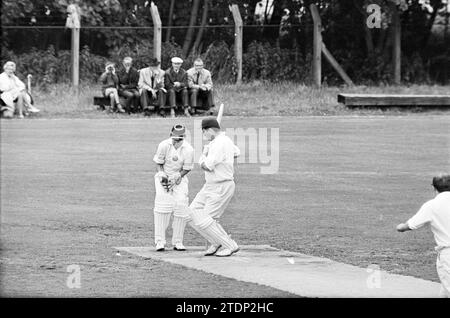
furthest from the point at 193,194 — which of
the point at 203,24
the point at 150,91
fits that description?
the point at 203,24

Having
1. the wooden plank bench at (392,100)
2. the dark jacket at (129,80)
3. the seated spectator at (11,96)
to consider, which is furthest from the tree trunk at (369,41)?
the seated spectator at (11,96)

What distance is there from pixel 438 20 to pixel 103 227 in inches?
896

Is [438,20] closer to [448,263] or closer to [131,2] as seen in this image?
[131,2]

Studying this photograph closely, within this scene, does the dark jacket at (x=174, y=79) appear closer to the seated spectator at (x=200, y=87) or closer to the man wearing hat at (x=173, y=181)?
the seated spectator at (x=200, y=87)

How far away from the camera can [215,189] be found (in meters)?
14.6

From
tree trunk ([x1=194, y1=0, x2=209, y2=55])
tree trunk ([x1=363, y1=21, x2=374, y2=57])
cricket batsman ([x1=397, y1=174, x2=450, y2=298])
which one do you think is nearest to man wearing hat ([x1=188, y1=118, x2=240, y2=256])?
cricket batsman ([x1=397, y1=174, x2=450, y2=298])

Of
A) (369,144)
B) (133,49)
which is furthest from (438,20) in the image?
(369,144)

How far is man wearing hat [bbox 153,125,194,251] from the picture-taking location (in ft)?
49.8

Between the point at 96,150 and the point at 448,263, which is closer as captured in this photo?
the point at 448,263

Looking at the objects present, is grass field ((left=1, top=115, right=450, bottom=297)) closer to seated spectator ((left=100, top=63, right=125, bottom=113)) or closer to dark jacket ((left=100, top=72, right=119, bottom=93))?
seated spectator ((left=100, top=63, right=125, bottom=113))

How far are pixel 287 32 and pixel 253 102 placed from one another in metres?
8.08

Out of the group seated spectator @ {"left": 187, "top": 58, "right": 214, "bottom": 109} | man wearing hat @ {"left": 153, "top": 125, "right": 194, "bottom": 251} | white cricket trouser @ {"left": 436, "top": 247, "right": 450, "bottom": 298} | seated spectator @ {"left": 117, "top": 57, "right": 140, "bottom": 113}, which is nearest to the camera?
white cricket trouser @ {"left": 436, "top": 247, "right": 450, "bottom": 298}

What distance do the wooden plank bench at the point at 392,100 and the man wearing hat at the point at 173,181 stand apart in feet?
45.5

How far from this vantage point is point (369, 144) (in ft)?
80.7
